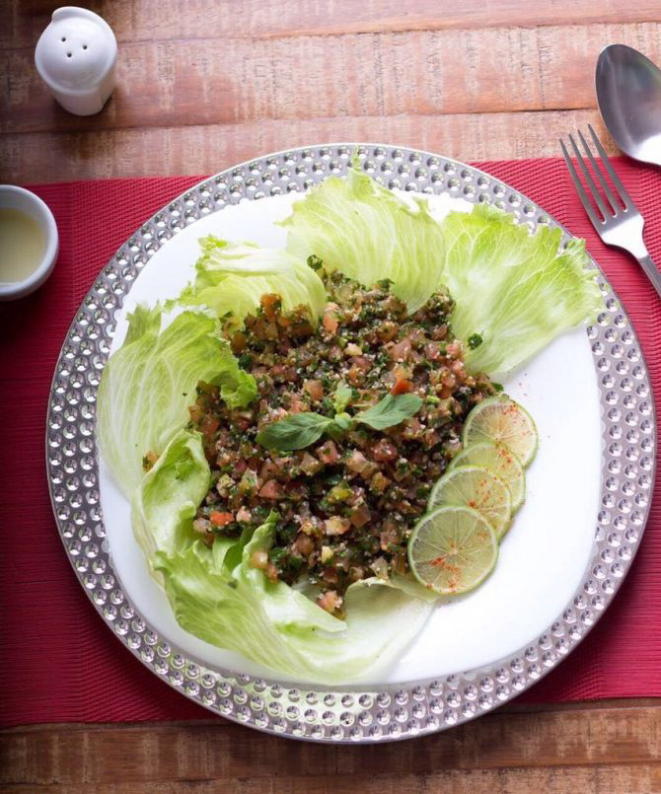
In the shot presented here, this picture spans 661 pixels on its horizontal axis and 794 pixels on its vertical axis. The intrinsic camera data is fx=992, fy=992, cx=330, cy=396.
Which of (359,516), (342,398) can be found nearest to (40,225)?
(342,398)

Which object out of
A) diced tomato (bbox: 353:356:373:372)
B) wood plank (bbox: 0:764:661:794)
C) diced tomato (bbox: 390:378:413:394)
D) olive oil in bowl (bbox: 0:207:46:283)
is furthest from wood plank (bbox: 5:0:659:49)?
wood plank (bbox: 0:764:661:794)

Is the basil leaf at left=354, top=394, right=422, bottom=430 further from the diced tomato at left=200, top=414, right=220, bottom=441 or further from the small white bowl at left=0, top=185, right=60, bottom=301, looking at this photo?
the small white bowl at left=0, top=185, right=60, bottom=301

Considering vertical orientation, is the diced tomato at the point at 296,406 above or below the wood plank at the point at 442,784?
above

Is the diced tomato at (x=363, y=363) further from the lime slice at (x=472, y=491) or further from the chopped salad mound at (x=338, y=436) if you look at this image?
the lime slice at (x=472, y=491)

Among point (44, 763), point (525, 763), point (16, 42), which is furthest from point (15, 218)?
point (525, 763)

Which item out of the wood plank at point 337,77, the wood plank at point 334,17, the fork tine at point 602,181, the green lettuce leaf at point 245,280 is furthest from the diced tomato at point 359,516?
the wood plank at point 334,17

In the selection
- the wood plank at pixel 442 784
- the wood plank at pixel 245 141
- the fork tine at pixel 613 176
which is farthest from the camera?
the wood plank at pixel 245 141
